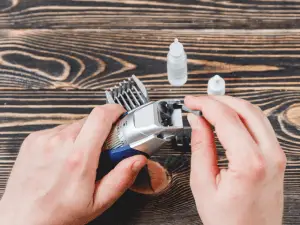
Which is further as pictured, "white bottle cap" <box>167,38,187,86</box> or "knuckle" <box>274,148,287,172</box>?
"white bottle cap" <box>167,38,187,86</box>

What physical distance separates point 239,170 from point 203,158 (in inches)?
2.6

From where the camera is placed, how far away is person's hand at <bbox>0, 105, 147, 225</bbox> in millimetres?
726

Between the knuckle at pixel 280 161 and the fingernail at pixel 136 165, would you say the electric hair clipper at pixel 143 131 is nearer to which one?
the fingernail at pixel 136 165

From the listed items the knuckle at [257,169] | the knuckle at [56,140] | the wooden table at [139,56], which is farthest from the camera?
the wooden table at [139,56]

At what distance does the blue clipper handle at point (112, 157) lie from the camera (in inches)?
29.3

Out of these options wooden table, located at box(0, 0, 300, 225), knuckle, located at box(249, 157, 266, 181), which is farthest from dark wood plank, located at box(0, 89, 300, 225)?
knuckle, located at box(249, 157, 266, 181)

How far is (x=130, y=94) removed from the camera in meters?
0.83

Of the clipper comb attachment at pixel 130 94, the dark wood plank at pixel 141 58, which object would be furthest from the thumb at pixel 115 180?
the dark wood plank at pixel 141 58

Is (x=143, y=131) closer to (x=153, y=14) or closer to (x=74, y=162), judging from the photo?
(x=74, y=162)

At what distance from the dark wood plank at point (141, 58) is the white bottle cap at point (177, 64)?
0.06 feet

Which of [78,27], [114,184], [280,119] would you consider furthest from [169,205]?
[78,27]

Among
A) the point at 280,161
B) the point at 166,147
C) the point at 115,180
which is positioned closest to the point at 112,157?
the point at 115,180

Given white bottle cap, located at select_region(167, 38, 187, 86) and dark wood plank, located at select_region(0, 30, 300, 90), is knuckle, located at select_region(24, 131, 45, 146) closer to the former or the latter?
dark wood plank, located at select_region(0, 30, 300, 90)

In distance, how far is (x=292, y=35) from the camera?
91 centimetres
